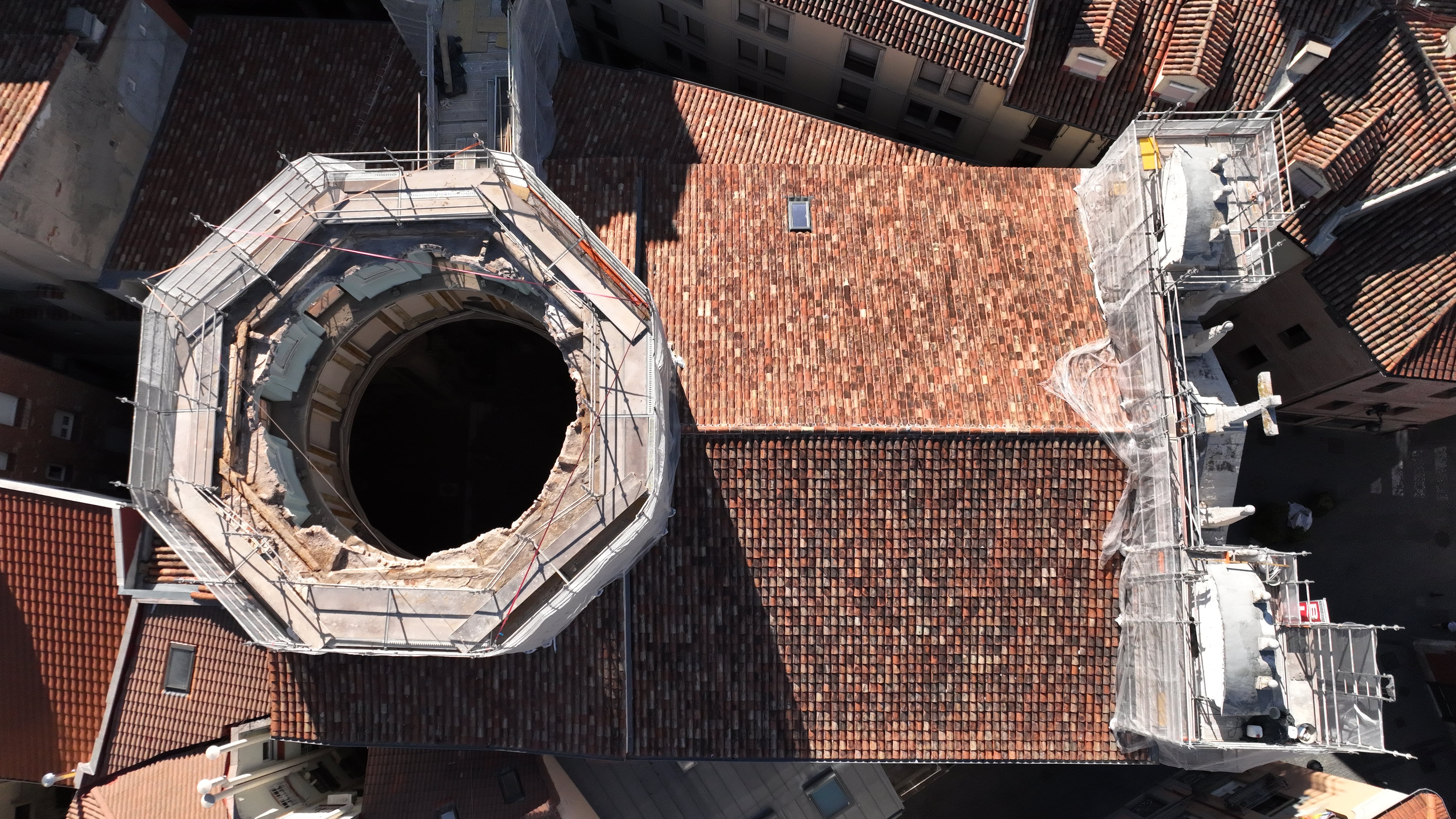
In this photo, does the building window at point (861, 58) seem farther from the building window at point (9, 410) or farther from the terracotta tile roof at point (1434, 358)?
the building window at point (9, 410)

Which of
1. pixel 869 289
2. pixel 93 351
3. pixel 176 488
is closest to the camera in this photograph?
pixel 176 488

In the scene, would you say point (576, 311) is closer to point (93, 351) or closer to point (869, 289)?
point (869, 289)

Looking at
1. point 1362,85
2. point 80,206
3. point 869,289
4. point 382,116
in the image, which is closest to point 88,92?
point 80,206

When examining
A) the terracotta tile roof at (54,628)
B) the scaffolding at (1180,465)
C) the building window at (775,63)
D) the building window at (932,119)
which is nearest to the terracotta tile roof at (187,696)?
the terracotta tile roof at (54,628)

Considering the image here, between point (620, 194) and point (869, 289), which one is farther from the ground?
point (620, 194)

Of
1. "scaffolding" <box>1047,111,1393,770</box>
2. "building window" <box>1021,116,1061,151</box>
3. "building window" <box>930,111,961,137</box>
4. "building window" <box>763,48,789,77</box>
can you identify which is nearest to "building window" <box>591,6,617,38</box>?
"building window" <box>763,48,789,77</box>

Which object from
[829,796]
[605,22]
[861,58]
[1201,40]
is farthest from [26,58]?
[1201,40]

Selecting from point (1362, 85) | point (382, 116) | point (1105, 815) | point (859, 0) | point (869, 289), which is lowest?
point (1105, 815)
